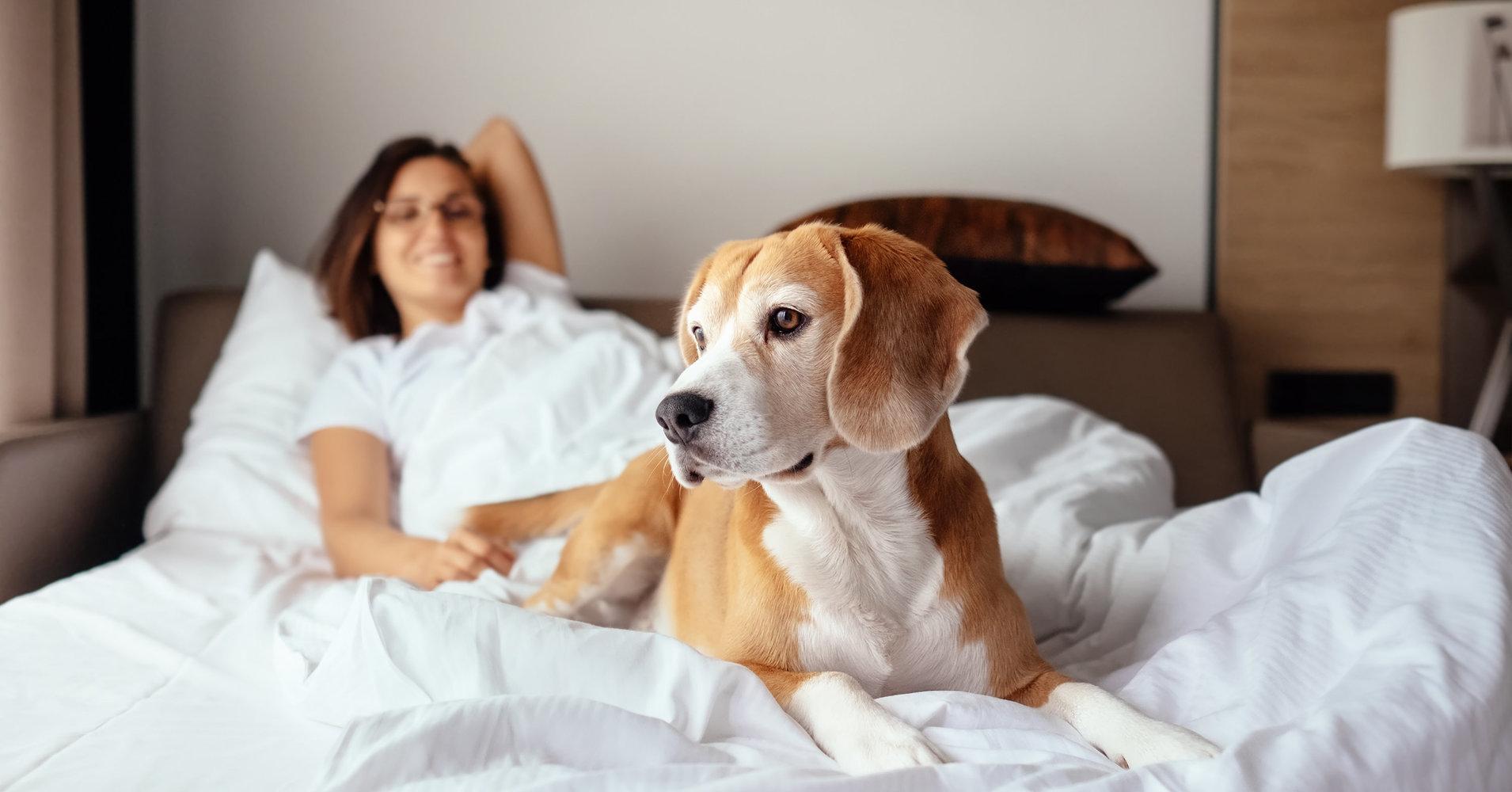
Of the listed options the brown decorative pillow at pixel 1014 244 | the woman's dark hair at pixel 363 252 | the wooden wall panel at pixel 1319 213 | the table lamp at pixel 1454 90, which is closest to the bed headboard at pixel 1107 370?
the brown decorative pillow at pixel 1014 244

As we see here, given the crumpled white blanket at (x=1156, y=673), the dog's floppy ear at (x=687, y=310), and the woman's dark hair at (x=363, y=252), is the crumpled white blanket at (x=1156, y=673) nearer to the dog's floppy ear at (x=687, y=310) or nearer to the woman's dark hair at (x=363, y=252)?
the dog's floppy ear at (x=687, y=310)

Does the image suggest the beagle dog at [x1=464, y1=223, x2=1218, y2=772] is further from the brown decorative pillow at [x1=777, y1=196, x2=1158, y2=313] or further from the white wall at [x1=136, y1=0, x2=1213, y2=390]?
the white wall at [x1=136, y1=0, x2=1213, y2=390]

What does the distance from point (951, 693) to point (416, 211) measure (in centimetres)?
167

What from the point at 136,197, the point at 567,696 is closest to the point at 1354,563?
the point at 567,696

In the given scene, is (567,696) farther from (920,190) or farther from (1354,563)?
(920,190)

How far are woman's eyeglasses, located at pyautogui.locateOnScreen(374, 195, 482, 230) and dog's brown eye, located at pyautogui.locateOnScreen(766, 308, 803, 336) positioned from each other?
1.39 metres

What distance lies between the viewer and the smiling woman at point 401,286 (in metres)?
1.92

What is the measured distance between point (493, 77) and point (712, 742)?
220 centimetres

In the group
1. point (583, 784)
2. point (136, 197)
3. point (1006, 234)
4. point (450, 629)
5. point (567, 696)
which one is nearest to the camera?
point (583, 784)

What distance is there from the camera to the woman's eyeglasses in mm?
2250

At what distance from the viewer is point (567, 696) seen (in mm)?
924

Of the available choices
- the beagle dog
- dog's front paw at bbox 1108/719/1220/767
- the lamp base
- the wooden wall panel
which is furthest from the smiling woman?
the lamp base

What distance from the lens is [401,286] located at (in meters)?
2.26

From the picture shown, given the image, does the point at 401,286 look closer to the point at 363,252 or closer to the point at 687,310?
A: the point at 363,252
